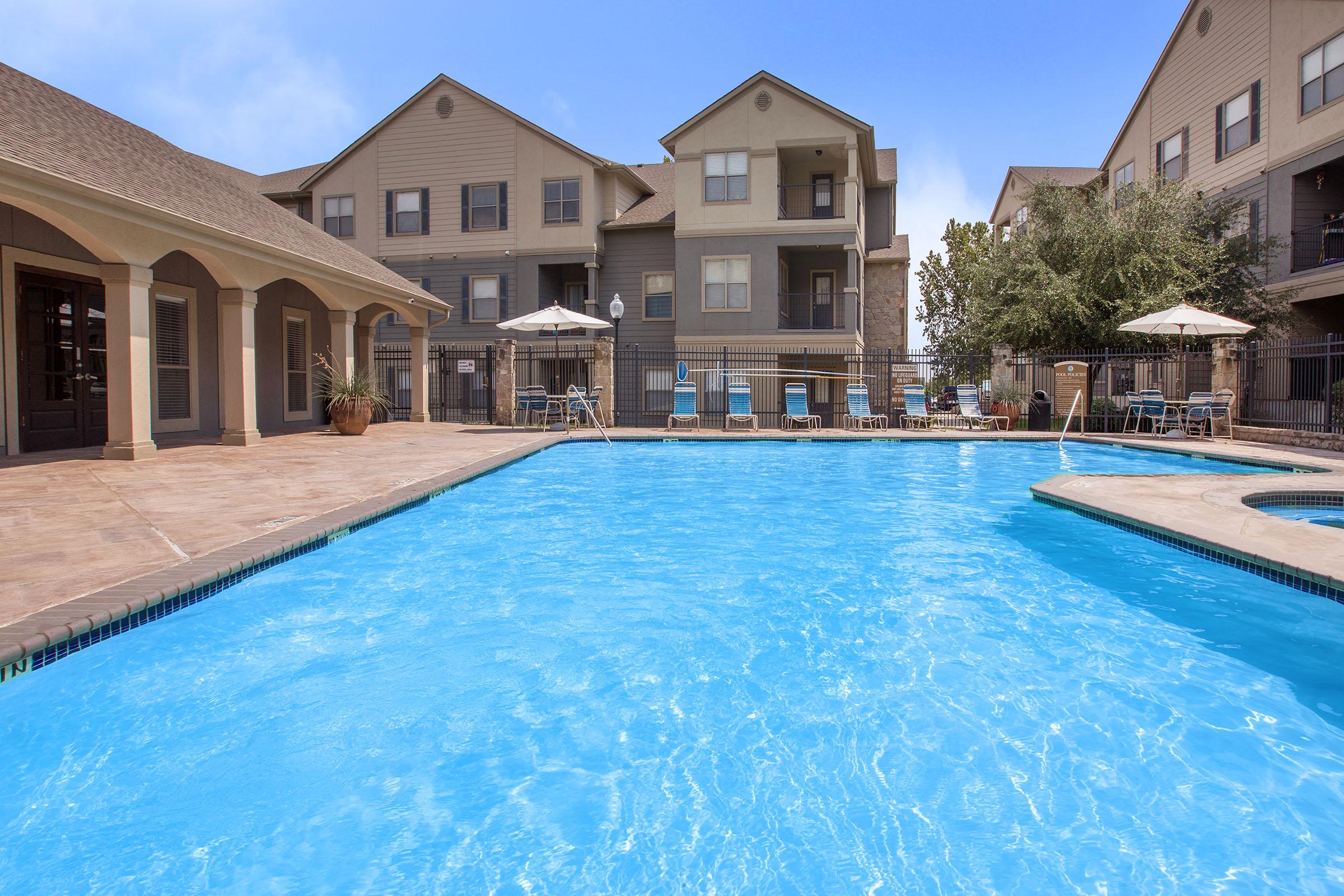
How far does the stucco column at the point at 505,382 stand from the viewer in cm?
1845

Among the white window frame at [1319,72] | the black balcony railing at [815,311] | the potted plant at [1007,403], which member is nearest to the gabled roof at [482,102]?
the black balcony railing at [815,311]

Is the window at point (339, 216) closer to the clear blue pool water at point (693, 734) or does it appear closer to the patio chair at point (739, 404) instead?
the patio chair at point (739, 404)

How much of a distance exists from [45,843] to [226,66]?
68.6 feet

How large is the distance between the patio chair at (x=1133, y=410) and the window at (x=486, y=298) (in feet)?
55.5

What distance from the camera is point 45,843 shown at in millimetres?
2527

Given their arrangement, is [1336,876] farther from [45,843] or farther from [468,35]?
[468,35]

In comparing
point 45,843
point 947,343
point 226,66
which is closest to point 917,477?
point 45,843

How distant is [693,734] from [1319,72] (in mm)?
21345

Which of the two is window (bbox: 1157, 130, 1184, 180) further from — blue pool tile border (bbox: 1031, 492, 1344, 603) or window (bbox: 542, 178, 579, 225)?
blue pool tile border (bbox: 1031, 492, 1344, 603)

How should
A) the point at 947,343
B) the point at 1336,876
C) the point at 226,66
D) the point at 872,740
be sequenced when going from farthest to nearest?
the point at 947,343
the point at 226,66
the point at 872,740
the point at 1336,876

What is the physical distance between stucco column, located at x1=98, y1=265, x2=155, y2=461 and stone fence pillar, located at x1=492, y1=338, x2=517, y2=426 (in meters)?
8.99

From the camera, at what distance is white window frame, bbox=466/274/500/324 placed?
929 inches

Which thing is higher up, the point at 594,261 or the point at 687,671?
the point at 594,261

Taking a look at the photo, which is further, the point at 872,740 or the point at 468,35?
the point at 468,35
